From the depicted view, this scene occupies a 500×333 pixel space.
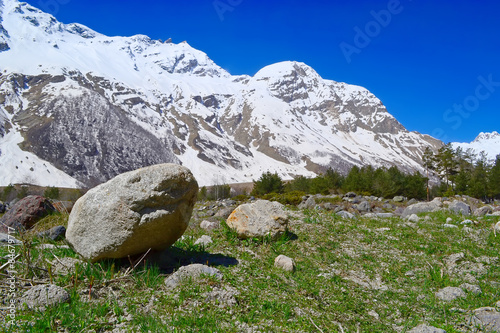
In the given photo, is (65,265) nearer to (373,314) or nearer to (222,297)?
(222,297)

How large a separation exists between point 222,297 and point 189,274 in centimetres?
111

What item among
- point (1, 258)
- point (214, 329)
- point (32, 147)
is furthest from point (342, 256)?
point (32, 147)

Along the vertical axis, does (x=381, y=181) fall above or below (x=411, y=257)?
above

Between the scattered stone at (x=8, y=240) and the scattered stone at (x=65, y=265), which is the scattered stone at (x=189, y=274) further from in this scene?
the scattered stone at (x=8, y=240)

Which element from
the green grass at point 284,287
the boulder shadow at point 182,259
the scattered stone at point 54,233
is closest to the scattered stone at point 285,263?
the green grass at point 284,287

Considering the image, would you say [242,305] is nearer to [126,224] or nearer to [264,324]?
[264,324]

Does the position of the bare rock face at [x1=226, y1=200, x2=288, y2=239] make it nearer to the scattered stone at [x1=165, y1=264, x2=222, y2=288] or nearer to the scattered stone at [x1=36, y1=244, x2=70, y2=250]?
the scattered stone at [x1=165, y1=264, x2=222, y2=288]

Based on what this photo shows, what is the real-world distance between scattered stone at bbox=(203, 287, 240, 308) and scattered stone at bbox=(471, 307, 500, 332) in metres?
4.90

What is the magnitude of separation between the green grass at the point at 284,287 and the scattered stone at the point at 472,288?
20cm

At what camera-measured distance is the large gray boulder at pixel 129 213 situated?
7285 mm

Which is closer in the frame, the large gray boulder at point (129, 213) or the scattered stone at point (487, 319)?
the scattered stone at point (487, 319)

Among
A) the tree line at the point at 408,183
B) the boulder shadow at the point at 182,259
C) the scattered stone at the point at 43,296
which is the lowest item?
the scattered stone at the point at 43,296

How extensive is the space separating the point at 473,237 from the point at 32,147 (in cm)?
20092

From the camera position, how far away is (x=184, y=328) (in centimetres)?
557
